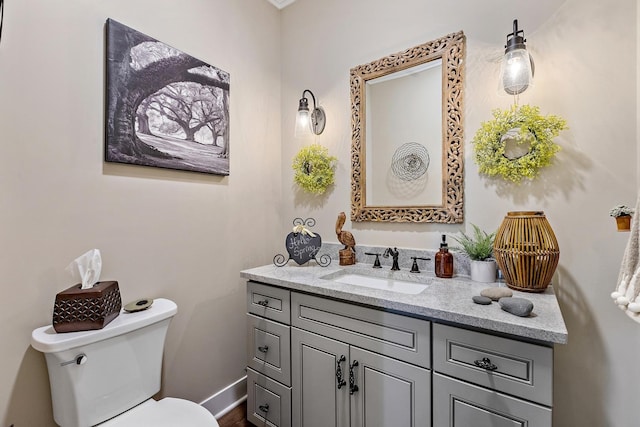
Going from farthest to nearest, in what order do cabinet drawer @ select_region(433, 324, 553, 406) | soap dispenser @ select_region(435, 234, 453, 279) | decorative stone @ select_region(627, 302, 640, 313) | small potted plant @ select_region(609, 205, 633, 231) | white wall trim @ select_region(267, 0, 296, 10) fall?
white wall trim @ select_region(267, 0, 296, 10)
soap dispenser @ select_region(435, 234, 453, 279)
small potted plant @ select_region(609, 205, 633, 231)
cabinet drawer @ select_region(433, 324, 553, 406)
decorative stone @ select_region(627, 302, 640, 313)

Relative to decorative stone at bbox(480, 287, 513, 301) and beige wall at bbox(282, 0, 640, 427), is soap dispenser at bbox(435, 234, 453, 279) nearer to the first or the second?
beige wall at bbox(282, 0, 640, 427)

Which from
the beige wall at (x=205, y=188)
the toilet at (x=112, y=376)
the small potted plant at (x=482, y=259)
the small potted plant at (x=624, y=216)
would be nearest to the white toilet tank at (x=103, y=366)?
the toilet at (x=112, y=376)

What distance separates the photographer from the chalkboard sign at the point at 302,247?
171 centimetres

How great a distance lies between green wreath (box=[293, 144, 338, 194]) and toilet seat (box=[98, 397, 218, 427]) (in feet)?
4.41

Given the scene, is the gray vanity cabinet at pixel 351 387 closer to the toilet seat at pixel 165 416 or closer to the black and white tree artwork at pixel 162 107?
the toilet seat at pixel 165 416

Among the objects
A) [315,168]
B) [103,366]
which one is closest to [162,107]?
[315,168]

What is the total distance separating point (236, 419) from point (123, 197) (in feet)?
4.64

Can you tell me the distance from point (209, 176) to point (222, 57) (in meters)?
0.76

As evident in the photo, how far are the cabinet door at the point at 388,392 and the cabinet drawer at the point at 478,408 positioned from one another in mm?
43

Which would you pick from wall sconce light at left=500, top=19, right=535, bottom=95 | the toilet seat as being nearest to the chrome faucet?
wall sconce light at left=500, top=19, right=535, bottom=95

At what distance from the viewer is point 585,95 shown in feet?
3.94

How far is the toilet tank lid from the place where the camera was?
0.98 meters

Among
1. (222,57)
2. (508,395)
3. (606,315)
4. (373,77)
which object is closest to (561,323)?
(508,395)

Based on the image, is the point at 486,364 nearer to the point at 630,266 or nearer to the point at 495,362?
the point at 495,362
